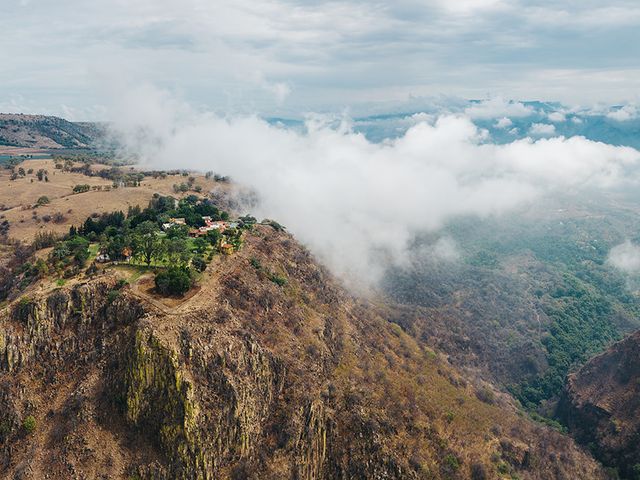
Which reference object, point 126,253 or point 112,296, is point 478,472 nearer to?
point 112,296

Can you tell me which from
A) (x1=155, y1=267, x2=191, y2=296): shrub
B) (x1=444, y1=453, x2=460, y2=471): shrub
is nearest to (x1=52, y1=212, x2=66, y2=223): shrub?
(x1=155, y1=267, x2=191, y2=296): shrub

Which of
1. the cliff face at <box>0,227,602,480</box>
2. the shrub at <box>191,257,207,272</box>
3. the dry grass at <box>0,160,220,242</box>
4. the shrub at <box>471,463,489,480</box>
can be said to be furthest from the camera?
the dry grass at <box>0,160,220,242</box>

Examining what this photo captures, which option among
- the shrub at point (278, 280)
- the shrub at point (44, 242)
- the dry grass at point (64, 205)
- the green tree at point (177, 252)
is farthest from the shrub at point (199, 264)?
the dry grass at point (64, 205)

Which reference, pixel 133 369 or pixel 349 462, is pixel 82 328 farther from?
pixel 349 462

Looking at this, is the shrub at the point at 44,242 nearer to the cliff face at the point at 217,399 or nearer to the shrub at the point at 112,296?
the cliff face at the point at 217,399

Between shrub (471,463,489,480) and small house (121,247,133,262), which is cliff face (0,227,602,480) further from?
small house (121,247,133,262)

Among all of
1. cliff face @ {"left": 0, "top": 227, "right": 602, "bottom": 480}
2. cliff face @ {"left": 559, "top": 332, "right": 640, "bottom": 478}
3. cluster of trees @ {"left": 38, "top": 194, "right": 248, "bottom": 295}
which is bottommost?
cliff face @ {"left": 559, "top": 332, "right": 640, "bottom": 478}

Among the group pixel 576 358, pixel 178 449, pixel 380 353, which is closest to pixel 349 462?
pixel 178 449
